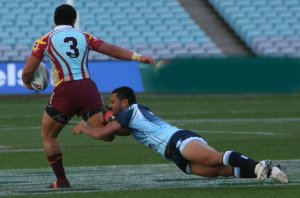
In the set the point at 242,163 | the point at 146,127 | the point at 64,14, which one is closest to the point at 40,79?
the point at 64,14

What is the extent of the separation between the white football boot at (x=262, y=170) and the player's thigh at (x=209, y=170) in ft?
1.51

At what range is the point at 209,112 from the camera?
960 inches

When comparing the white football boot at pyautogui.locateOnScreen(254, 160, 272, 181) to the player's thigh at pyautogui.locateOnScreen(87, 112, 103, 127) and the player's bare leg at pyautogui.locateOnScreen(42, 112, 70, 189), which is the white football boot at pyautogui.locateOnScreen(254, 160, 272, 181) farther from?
the player's bare leg at pyautogui.locateOnScreen(42, 112, 70, 189)

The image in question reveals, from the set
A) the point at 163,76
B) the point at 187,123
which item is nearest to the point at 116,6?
the point at 163,76

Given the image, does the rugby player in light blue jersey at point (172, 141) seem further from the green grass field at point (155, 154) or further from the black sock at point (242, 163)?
the green grass field at point (155, 154)

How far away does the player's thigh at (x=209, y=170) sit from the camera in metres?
10.5

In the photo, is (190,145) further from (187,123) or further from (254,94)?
(254,94)

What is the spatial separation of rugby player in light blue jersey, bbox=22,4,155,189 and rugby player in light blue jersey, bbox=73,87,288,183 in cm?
47

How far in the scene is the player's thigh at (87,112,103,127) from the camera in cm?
1096

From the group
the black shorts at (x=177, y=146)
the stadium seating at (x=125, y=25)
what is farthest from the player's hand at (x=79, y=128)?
the stadium seating at (x=125, y=25)

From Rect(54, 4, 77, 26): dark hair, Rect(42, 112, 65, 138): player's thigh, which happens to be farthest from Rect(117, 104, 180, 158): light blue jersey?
Rect(54, 4, 77, 26): dark hair

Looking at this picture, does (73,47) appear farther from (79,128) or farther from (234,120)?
(234,120)

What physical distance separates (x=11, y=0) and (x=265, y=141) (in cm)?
1925

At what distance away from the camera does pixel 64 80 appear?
36.0 feet
